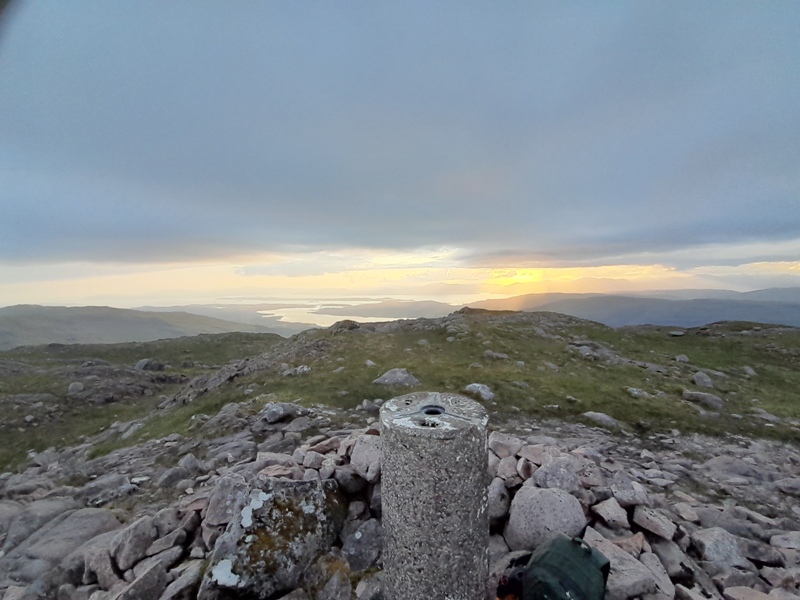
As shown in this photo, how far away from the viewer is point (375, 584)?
595cm

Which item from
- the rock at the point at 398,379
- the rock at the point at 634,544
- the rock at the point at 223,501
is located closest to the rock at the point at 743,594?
the rock at the point at 634,544

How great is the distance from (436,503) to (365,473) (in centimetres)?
292

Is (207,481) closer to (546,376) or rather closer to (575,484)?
(575,484)

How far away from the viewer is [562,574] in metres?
5.02

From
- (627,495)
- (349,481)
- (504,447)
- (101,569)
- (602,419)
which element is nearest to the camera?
(101,569)

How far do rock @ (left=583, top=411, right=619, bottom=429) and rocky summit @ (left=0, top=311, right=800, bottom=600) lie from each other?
0.35 ft

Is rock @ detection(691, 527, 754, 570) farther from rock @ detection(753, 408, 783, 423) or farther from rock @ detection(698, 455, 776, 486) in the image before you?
rock @ detection(753, 408, 783, 423)

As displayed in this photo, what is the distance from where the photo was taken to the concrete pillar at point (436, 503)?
467cm

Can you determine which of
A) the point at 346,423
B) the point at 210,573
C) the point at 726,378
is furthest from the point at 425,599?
the point at 726,378

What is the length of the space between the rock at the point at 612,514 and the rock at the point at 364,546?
370 centimetres

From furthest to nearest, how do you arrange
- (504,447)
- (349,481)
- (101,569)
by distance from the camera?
(504,447) < (349,481) < (101,569)

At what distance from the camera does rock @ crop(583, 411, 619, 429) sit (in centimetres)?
1460

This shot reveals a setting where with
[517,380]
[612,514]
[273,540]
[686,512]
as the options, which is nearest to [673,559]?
[612,514]

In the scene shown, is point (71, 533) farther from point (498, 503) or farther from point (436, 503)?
point (498, 503)
